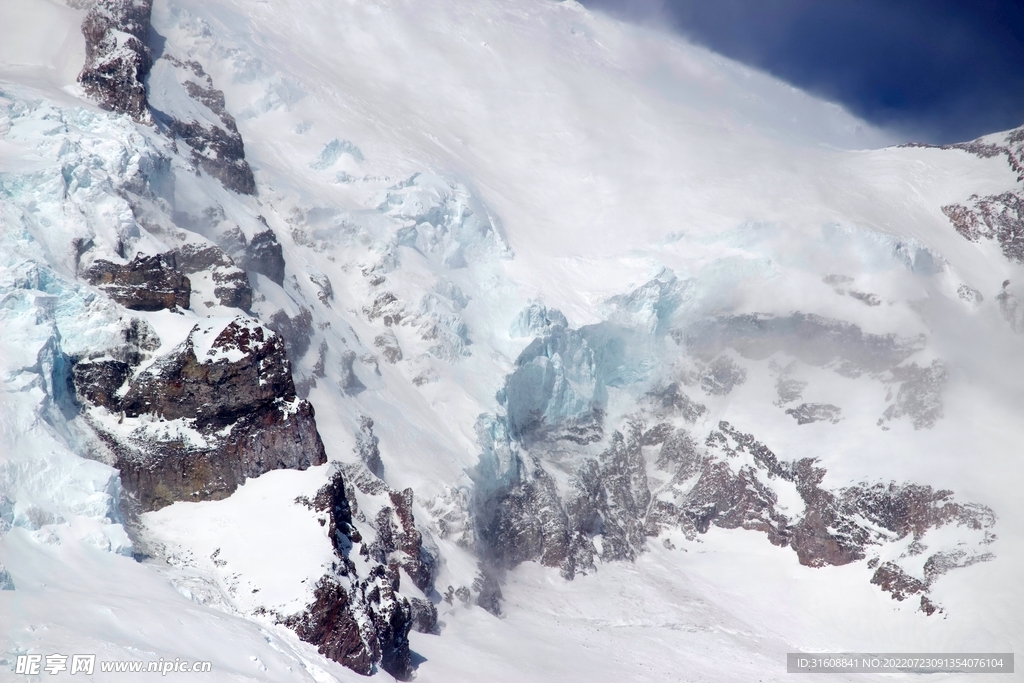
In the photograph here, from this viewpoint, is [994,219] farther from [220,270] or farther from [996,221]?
[220,270]

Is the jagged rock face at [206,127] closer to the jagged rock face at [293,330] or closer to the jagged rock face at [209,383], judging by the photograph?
the jagged rock face at [293,330]

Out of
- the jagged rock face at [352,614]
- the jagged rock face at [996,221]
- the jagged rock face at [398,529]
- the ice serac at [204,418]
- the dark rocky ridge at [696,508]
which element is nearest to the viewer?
the jagged rock face at [352,614]

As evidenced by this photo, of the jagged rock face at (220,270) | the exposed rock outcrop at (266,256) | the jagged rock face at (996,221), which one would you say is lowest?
the exposed rock outcrop at (266,256)

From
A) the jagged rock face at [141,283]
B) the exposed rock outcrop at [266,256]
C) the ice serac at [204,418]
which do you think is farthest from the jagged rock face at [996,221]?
the ice serac at [204,418]

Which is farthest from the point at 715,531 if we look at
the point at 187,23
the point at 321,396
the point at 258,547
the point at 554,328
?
the point at 187,23

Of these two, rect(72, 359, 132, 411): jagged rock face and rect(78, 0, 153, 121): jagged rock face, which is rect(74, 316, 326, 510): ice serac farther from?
rect(78, 0, 153, 121): jagged rock face

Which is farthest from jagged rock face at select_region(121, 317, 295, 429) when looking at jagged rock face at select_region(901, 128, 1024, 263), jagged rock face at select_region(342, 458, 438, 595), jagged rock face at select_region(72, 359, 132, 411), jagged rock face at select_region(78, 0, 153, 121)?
jagged rock face at select_region(901, 128, 1024, 263)
